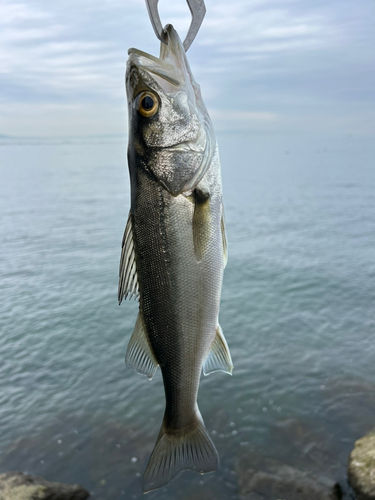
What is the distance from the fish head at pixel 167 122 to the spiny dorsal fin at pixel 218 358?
127cm

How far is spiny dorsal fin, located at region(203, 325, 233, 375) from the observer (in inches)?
141

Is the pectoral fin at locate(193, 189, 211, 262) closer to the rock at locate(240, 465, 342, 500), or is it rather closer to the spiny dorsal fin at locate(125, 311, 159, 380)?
the spiny dorsal fin at locate(125, 311, 159, 380)

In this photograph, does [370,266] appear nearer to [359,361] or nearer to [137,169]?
[359,361]

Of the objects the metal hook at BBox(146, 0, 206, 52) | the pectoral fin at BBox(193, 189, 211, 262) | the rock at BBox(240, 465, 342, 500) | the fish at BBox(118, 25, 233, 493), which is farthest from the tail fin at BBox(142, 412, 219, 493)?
the rock at BBox(240, 465, 342, 500)

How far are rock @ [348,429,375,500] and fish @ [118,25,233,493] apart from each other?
4111 millimetres

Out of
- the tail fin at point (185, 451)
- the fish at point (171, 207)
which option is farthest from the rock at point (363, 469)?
the fish at point (171, 207)

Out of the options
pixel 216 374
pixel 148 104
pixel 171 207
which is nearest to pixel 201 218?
pixel 171 207

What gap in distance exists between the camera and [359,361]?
33.3 feet

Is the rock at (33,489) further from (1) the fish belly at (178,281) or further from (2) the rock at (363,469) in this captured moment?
(2) the rock at (363,469)

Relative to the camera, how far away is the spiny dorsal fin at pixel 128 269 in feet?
10.4

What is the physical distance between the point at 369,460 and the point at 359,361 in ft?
13.2

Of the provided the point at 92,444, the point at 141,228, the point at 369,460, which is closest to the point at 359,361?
the point at 369,460

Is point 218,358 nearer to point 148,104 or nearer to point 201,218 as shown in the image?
point 201,218

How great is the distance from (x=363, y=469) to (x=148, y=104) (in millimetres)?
5877
